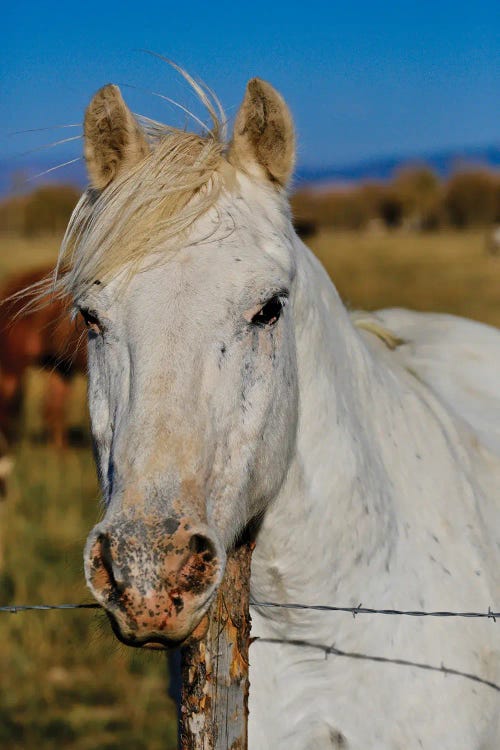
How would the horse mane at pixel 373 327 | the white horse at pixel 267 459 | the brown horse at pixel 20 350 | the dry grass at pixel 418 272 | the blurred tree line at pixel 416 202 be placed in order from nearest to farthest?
the white horse at pixel 267 459 → the horse mane at pixel 373 327 → the brown horse at pixel 20 350 → the dry grass at pixel 418 272 → the blurred tree line at pixel 416 202

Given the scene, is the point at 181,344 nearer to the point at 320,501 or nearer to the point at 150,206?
the point at 150,206

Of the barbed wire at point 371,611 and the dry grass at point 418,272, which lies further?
the dry grass at point 418,272

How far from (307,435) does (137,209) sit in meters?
0.75

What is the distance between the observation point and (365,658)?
7.57ft

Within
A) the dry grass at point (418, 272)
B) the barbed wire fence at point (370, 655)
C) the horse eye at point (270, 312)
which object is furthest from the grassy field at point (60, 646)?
the dry grass at point (418, 272)

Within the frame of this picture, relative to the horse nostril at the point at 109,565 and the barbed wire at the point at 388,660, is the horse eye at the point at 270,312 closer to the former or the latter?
the horse nostril at the point at 109,565

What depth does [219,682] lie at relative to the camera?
2.04 meters

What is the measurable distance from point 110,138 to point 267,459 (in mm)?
977

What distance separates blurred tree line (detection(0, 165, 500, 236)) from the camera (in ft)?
168

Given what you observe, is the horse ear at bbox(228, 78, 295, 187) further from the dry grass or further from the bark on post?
the dry grass

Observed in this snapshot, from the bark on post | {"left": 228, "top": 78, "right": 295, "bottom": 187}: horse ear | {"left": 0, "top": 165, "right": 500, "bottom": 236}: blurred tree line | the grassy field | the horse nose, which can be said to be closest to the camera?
the horse nose

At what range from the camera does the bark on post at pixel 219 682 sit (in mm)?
2025

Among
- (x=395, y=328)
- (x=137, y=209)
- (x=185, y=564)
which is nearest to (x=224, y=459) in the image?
(x=185, y=564)

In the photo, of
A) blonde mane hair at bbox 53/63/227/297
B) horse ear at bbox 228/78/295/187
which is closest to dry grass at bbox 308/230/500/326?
horse ear at bbox 228/78/295/187
